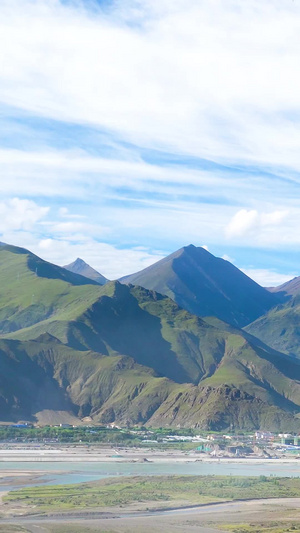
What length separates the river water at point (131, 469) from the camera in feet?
524

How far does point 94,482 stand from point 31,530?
4573 centimetres

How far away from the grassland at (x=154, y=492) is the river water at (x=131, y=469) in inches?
353

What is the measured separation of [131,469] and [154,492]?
3814 cm

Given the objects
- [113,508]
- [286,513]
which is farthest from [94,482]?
[286,513]

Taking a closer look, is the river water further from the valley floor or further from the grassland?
the valley floor

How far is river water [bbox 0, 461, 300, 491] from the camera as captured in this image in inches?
6284

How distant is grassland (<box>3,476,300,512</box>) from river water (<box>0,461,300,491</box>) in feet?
29.5

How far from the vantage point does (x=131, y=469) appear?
173125 mm

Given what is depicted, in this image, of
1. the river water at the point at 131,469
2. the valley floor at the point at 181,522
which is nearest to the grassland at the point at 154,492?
the valley floor at the point at 181,522

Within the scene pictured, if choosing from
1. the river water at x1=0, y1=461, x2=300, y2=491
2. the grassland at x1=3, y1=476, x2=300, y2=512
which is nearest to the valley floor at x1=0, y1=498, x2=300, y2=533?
the grassland at x1=3, y1=476, x2=300, y2=512

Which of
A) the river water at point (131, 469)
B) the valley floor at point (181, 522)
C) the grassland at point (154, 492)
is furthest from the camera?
the river water at point (131, 469)

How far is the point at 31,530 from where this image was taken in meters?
104

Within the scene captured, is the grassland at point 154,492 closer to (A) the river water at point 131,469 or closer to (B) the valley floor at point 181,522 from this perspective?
(B) the valley floor at point 181,522

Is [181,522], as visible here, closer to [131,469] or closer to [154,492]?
[154,492]
